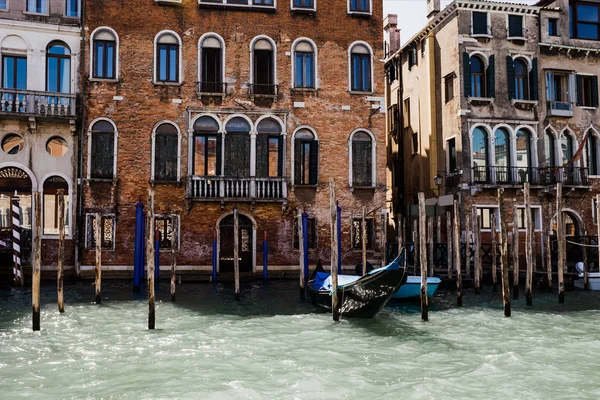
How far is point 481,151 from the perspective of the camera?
613 inches

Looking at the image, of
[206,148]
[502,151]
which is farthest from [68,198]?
[502,151]

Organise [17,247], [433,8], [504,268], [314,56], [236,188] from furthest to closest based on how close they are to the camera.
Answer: [433,8] < [314,56] < [236,188] < [17,247] < [504,268]

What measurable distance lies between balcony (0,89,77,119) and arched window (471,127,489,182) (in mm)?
10352

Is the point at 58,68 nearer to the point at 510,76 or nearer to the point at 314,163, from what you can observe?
the point at 314,163

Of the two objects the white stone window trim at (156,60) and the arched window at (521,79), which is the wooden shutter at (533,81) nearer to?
the arched window at (521,79)

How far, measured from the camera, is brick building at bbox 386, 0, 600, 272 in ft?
50.4

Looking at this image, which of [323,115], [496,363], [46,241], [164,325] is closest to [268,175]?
[323,115]

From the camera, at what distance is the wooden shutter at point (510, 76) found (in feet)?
51.4

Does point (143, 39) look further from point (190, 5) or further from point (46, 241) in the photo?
point (46, 241)

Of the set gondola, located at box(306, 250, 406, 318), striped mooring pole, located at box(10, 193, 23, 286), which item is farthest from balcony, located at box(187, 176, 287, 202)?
gondola, located at box(306, 250, 406, 318)

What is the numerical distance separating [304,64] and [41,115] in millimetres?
6502

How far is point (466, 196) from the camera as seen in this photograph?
49.7 feet

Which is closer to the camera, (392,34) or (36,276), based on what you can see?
(36,276)

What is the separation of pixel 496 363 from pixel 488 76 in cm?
1116
